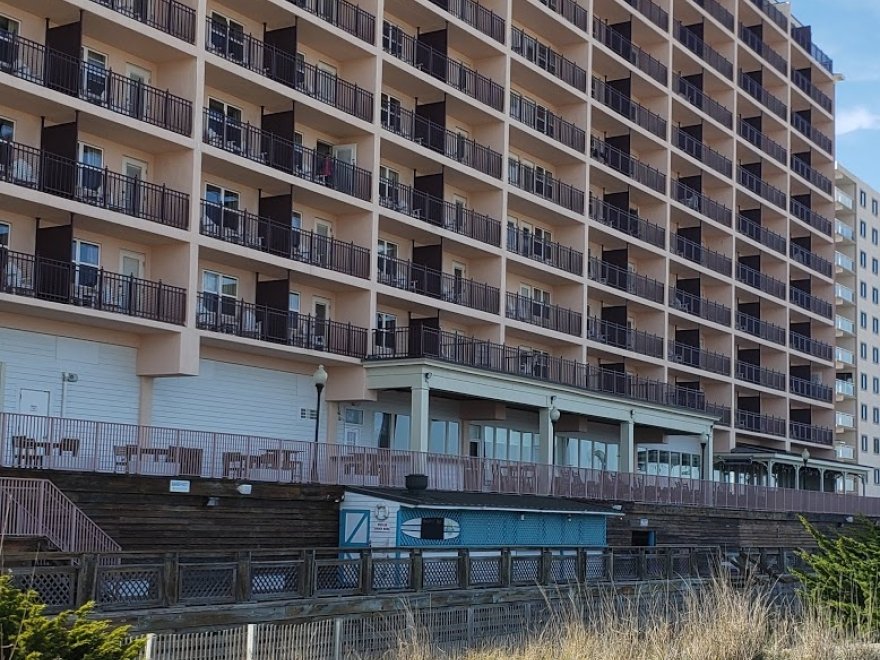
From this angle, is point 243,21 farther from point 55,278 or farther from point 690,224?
point 690,224

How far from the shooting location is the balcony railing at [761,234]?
230 ft

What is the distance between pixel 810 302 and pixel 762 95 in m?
13.0

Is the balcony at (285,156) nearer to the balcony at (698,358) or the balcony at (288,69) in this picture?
the balcony at (288,69)

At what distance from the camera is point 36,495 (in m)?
24.3

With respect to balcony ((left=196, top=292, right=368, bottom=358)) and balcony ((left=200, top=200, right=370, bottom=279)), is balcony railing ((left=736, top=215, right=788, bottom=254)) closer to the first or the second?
balcony ((left=200, top=200, right=370, bottom=279))

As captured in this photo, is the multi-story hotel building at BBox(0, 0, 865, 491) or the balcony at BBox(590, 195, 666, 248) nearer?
the multi-story hotel building at BBox(0, 0, 865, 491)

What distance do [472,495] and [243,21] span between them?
15917 millimetres

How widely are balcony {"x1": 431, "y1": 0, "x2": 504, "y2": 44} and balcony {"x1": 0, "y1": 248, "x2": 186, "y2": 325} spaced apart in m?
18.0

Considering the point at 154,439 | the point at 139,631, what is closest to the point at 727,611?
the point at 139,631

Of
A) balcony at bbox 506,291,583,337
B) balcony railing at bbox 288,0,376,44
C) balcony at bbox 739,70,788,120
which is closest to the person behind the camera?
balcony railing at bbox 288,0,376,44

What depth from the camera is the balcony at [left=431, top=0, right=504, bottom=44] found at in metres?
47.8

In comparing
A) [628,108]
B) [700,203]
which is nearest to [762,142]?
[700,203]

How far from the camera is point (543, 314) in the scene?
5216 centimetres

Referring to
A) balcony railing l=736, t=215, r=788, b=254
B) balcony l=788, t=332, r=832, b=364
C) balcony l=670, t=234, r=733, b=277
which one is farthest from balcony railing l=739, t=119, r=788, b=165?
balcony l=788, t=332, r=832, b=364
